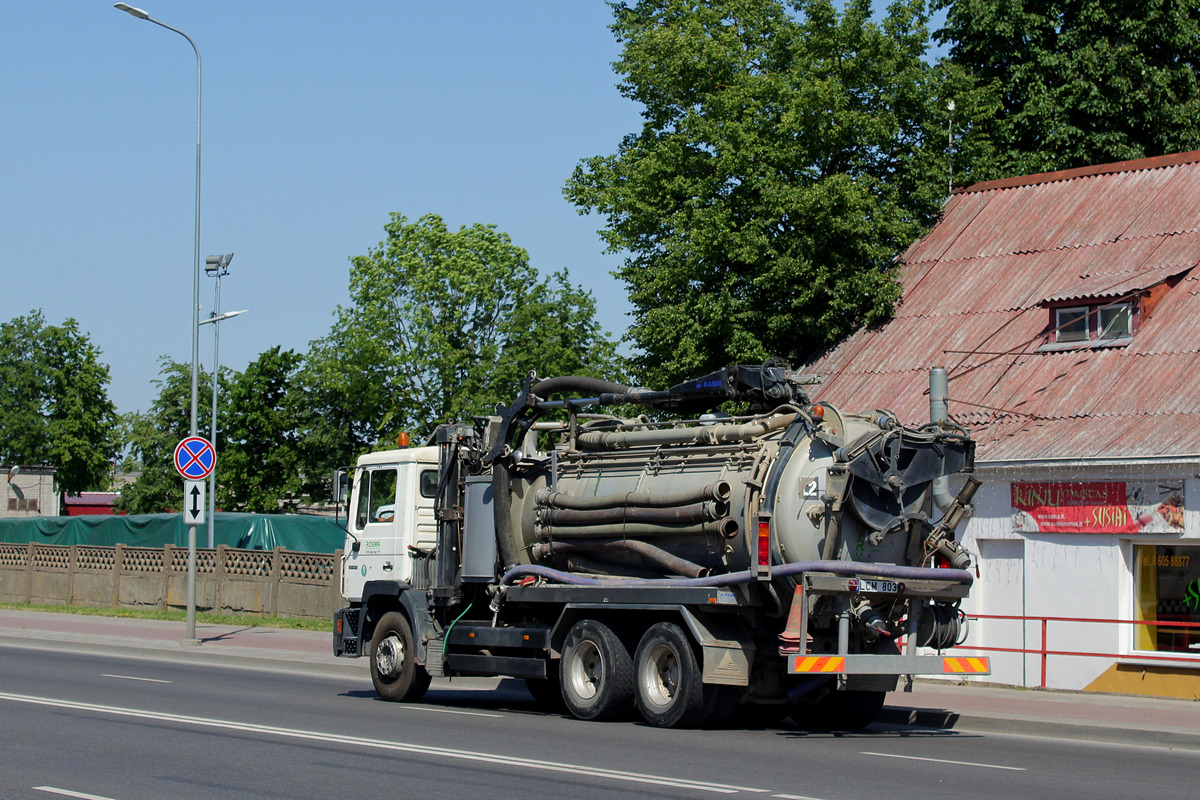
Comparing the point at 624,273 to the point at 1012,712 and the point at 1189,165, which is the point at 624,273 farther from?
the point at 1012,712

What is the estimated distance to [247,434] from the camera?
2564 inches

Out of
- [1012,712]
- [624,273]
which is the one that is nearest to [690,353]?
[624,273]

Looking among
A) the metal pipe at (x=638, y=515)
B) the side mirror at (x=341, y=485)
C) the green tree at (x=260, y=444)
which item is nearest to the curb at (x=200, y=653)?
the side mirror at (x=341, y=485)

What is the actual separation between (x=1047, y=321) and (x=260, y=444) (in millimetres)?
49873

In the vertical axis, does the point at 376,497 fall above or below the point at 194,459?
below

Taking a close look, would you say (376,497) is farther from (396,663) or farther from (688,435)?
(688,435)

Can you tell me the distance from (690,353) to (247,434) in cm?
4494

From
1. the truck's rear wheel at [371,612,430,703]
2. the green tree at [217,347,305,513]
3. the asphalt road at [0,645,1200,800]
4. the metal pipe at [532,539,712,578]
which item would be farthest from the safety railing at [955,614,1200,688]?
the green tree at [217,347,305,513]

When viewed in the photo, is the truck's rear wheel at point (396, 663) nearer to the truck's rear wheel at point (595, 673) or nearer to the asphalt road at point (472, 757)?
the asphalt road at point (472, 757)

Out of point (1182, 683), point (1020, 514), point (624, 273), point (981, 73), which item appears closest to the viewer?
point (1182, 683)

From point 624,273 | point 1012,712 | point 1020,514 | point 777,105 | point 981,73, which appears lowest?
point 1012,712

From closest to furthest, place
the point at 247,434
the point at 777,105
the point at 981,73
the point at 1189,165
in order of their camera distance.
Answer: the point at 1189,165 → the point at 777,105 → the point at 981,73 → the point at 247,434

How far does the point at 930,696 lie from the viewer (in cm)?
1652

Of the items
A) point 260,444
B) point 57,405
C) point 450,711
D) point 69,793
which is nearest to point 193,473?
point 450,711
